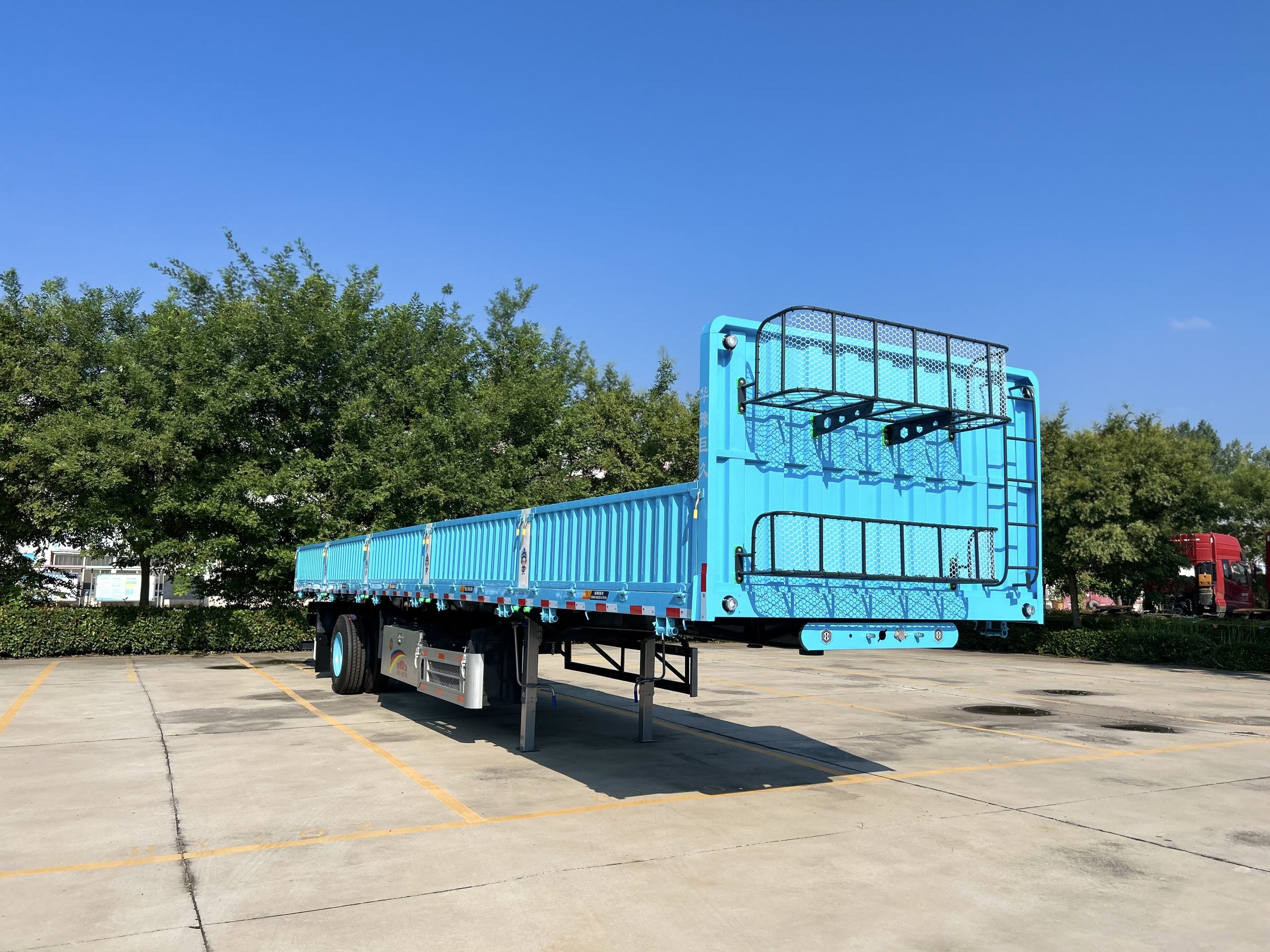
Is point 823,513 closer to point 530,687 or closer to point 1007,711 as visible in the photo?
point 530,687

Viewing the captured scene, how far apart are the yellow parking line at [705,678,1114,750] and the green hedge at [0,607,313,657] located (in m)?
13.0

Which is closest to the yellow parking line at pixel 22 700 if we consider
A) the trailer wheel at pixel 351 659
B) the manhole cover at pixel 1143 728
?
the trailer wheel at pixel 351 659

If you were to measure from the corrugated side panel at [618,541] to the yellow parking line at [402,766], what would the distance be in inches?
84.2

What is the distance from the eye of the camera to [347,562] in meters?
15.6

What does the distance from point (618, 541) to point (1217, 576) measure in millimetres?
40683

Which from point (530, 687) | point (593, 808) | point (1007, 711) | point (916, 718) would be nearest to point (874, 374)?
point (593, 808)

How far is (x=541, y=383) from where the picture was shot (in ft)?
105

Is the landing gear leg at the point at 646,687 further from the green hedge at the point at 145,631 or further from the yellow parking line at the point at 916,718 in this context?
the green hedge at the point at 145,631

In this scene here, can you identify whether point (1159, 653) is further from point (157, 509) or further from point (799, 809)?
point (157, 509)

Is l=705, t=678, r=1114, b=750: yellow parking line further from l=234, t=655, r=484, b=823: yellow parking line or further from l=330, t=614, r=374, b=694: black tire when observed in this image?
l=234, t=655, r=484, b=823: yellow parking line

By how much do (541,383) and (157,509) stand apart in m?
13.2

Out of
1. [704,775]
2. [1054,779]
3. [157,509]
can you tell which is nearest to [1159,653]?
[1054,779]

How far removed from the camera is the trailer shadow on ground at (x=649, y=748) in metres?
9.02

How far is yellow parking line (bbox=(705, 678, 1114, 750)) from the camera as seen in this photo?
38.9 ft
